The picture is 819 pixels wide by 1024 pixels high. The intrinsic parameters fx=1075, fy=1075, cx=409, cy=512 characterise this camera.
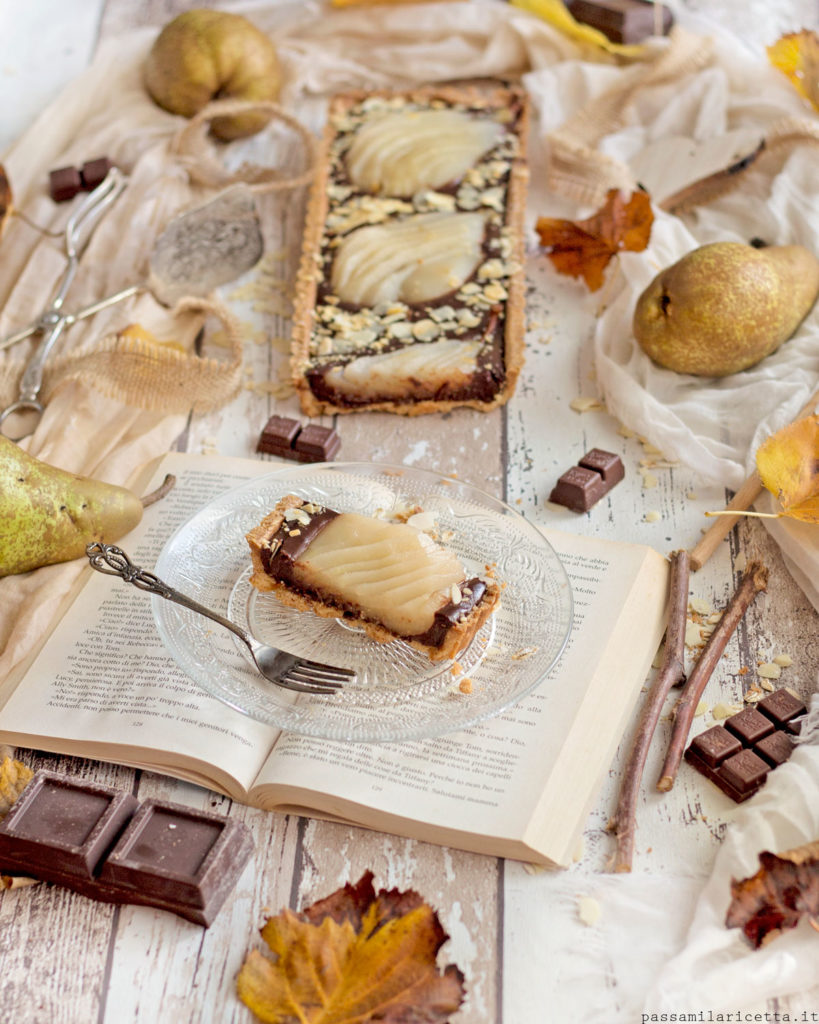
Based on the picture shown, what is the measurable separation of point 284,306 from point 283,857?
1.59 metres

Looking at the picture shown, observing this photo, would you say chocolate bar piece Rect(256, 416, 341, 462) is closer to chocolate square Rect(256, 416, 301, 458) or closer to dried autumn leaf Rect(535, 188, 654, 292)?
chocolate square Rect(256, 416, 301, 458)

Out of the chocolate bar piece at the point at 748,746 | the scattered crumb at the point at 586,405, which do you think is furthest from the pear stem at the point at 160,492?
the chocolate bar piece at the point at 748,746

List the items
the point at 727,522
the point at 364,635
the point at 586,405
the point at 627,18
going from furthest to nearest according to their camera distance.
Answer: the point at 627,18 → the point at 586,405 → the point at 727,522 → the point at 364,635

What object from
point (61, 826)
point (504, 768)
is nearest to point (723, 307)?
point (504, 768)

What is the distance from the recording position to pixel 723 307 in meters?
2.39

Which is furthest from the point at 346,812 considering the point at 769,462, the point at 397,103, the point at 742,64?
the point at 742,64

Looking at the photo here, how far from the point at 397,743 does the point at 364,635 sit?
25cm

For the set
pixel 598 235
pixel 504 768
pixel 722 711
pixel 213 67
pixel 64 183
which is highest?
pixel 213 67

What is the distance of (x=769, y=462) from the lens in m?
2.16

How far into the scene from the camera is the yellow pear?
3.20 m

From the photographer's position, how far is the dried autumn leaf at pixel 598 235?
2.71m

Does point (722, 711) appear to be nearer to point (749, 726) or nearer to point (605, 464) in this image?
point (749, 726)

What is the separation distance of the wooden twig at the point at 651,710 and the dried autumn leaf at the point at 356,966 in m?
0.34

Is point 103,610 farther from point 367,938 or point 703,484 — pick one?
point 703,484
